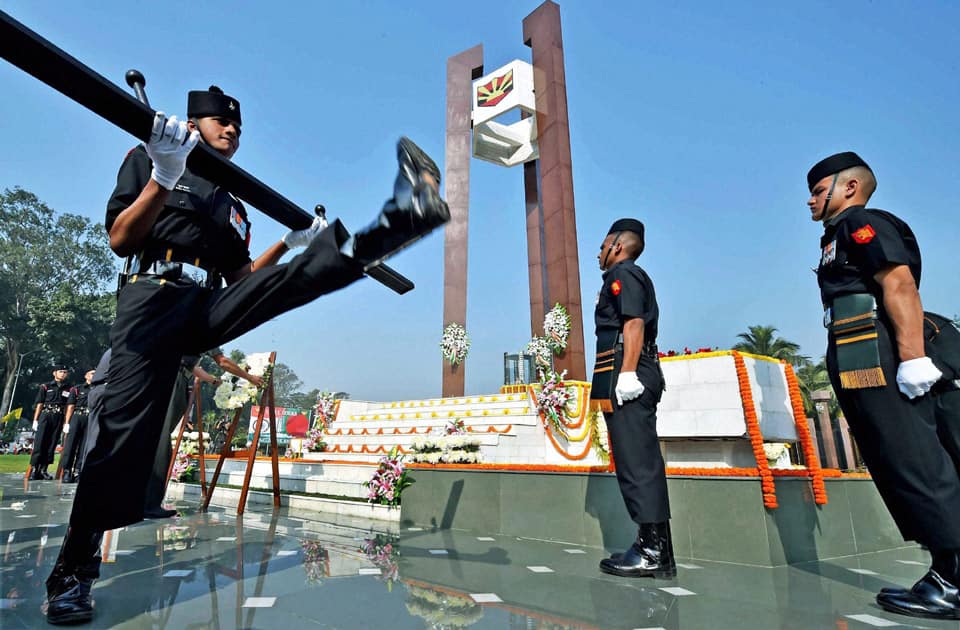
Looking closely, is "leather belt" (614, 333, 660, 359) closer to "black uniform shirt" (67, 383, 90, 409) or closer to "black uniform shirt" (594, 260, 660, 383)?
"black uniform shirt" (594, 260, 660, 383)

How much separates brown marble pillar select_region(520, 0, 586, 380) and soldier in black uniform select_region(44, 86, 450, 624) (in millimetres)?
15149

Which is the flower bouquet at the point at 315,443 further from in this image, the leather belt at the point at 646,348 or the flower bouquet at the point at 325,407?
the leather belt at the point at 646,348

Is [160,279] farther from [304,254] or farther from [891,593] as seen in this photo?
[891,593]

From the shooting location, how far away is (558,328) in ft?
55.9

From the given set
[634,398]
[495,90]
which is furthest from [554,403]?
[495,90]

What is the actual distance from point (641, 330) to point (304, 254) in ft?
6.47

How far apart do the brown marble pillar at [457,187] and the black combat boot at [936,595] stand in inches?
661

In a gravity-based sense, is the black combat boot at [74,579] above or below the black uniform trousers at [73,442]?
below

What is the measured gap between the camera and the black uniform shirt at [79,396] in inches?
337

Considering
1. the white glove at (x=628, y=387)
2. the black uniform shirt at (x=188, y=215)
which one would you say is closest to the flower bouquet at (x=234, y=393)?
the black uniform shirt at (x=188, y=215)

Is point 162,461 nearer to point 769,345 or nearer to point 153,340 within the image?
point 153,340

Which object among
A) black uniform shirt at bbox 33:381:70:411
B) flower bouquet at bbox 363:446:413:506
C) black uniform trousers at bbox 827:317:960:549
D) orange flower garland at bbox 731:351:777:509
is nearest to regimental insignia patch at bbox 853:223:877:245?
black uniform trousers at bbox 827:317:960:549

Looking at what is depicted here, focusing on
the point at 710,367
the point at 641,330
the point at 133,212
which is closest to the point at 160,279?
the point at 133,212

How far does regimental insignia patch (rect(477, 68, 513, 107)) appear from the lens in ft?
64.4
